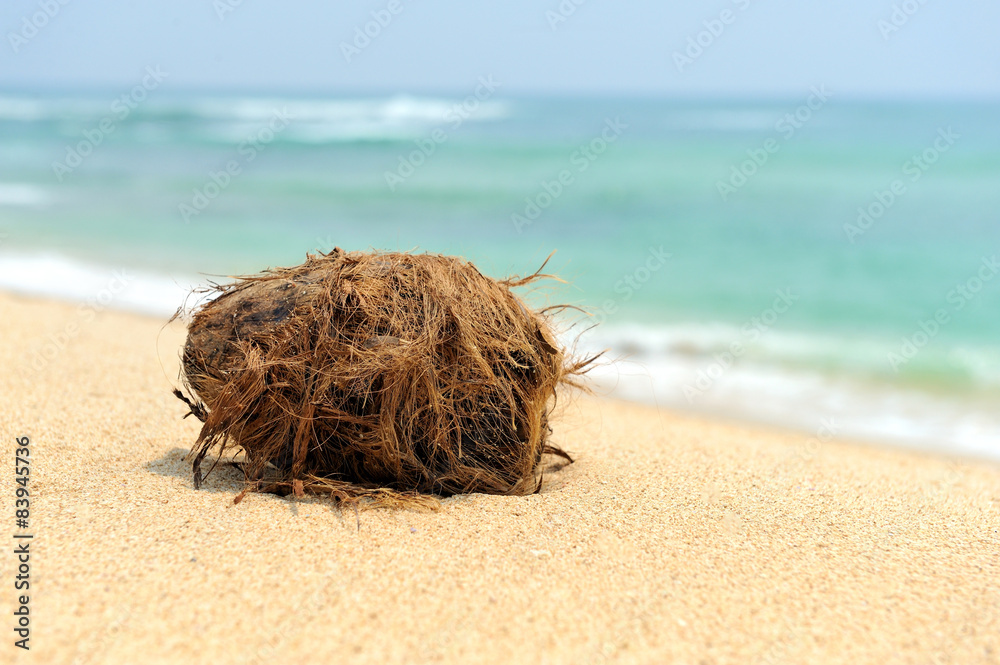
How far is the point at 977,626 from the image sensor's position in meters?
2.34

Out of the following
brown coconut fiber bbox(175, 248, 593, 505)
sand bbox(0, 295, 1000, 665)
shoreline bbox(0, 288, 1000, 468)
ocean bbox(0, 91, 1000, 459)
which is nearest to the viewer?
sand bbox(0, 295, 1000, 665)

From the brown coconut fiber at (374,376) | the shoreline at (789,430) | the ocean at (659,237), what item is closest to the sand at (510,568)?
the brown coconut fiber at (374,376)

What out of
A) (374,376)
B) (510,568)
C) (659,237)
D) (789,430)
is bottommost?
(789,430)

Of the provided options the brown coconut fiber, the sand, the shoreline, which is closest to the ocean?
the shoreline

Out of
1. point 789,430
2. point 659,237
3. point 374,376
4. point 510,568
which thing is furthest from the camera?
point 659,237

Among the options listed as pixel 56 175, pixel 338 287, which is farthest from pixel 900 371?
pixel 56 175

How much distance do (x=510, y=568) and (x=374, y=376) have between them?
87 centimetres

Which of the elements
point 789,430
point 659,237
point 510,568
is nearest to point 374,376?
point 510,568

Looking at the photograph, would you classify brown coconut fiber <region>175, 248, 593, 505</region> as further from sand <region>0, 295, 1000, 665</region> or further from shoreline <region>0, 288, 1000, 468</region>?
shoreline <region>0, 288, 1000, 468</region>

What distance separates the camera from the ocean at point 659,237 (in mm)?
6312

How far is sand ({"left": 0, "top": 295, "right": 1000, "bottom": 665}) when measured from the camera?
84.4 inches

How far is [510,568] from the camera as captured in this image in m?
2.53

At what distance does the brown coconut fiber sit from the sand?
19 cm

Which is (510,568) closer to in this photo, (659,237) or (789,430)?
(789,430)
